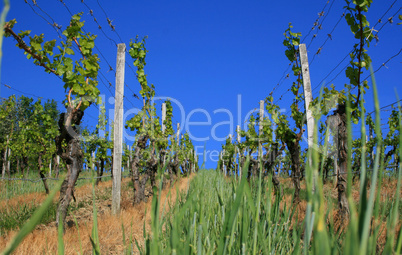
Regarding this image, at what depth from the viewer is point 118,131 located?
7473 millimetres

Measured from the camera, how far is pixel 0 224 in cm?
548

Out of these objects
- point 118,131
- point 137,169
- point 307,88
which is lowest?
point 137,169

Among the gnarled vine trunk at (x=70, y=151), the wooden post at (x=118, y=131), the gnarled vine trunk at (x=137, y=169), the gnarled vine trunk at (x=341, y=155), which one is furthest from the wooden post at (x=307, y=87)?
the gnarled vine trunk at (x=137, y=169)

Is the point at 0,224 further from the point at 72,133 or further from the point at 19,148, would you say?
the point at 19,148

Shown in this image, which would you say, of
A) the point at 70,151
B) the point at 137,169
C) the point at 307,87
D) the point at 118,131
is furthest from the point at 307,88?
the point at 137,169

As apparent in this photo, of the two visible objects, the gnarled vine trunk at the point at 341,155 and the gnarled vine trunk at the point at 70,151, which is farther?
the gnarled vine trunk at the point at 70,151

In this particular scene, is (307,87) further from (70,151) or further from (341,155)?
(70,151)

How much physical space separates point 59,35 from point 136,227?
12.4ft

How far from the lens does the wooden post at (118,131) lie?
7270mm

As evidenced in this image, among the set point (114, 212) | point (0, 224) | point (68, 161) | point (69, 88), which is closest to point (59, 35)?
point (69, 88)

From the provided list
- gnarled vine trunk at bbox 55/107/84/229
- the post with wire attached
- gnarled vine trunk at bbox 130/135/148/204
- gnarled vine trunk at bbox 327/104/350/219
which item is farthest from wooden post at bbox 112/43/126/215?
gnarled vine trunk at bbox 327/104/350/219

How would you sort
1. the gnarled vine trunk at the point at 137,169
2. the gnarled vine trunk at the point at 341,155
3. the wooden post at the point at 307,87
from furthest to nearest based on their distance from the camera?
the gnarled vine trunk at the point at 137,169 < the wooden post at the point at 307,87 < the gnarled vine trunk at the point at 341,155

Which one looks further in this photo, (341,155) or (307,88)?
(307,88)

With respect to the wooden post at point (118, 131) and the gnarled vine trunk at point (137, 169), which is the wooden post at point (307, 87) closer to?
the wooden post at point (118, 131)
